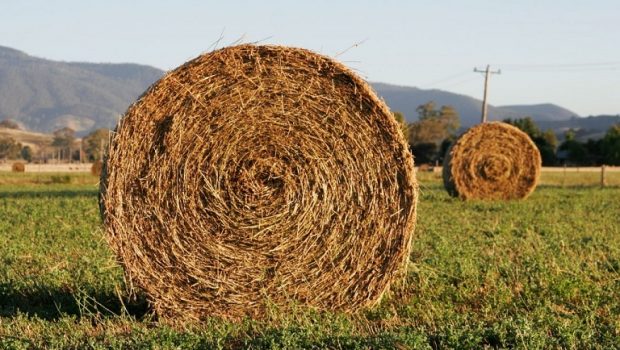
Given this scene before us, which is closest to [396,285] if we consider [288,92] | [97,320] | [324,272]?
[324,272]

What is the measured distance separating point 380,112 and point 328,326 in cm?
216

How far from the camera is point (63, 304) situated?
29.1ft

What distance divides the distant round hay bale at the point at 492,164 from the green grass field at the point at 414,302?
8.13 metres

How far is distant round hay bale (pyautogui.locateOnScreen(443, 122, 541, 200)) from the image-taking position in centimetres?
2369

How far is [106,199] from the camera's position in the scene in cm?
820

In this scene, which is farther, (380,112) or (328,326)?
(380,112)

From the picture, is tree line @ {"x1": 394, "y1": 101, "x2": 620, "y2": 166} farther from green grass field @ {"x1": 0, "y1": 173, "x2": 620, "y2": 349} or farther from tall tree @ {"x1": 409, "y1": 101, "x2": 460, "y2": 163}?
green grass field @ {"x1": 0, "y1": 173, "x2": 620, "y2": 349}

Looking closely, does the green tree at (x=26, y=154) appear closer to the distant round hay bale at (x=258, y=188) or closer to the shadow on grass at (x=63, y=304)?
the shadow on grass at (x=63, y=304)

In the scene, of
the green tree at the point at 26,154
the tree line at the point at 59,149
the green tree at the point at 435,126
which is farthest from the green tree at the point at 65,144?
the green tree at the point at 435,126

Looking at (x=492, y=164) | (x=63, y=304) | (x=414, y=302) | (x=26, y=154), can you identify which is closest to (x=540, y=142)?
(x=492, y=164)

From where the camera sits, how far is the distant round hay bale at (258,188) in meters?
8.27

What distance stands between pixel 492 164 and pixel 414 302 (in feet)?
50.0

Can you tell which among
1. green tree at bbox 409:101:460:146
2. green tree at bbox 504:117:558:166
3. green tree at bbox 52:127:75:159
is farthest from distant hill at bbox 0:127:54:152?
green tree at bbox 504:117:558:166

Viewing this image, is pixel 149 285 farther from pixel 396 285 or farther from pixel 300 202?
pixel 396 285
